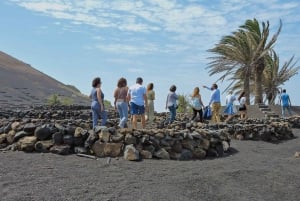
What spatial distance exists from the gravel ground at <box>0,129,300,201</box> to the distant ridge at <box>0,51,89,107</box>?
853 inches

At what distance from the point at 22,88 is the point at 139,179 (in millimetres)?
34338

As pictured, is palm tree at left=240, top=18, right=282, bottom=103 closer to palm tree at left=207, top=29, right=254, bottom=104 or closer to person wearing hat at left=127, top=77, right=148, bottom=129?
palm tree at left=207, top=29, right=254, bottom=104

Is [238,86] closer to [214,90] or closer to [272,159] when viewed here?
[214,90]

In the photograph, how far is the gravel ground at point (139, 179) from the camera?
6.57 metres

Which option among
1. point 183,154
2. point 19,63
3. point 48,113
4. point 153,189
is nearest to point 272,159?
point 183,154

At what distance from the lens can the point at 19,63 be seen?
57.2 m

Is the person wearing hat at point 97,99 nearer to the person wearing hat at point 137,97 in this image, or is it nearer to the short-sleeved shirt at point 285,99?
the person wearing hat at point 137,97

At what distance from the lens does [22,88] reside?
39906mm

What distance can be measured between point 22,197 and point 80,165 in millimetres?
1972

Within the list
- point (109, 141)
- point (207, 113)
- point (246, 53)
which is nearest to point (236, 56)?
point (246, 53)

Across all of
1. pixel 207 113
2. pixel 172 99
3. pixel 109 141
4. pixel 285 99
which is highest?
pixel 285 99

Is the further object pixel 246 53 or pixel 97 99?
pixel 246 53

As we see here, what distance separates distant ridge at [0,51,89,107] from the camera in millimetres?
33459

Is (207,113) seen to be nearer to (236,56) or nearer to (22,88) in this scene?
(236,56)
